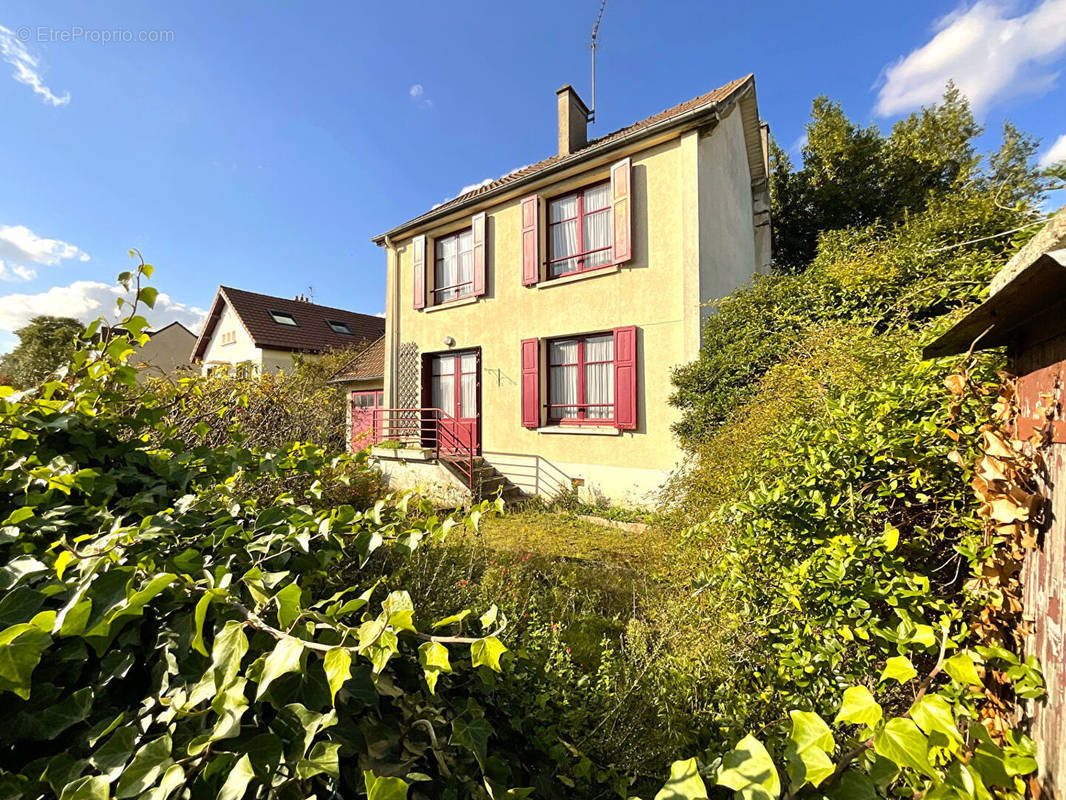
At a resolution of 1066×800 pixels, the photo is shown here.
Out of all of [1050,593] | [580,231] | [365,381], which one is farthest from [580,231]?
[1050,593]

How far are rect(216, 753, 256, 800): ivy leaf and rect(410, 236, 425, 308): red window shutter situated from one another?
33.3ft

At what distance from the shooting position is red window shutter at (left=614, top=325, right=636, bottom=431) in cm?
730

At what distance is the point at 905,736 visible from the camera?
30.2 inches

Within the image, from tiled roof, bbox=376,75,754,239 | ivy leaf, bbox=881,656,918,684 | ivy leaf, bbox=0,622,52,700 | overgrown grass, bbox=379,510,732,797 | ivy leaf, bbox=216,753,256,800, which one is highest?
tiled roof, bbox=376,75,754,239

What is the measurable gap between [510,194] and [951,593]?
348 inches

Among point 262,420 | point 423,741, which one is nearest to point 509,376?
point 262,420

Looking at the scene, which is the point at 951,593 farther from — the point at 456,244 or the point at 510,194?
the point at 456,244

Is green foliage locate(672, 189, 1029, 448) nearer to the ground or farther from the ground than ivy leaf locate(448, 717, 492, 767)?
farther from the ground

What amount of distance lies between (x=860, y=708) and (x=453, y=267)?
33.6ft

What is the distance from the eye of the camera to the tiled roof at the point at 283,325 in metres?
18.0

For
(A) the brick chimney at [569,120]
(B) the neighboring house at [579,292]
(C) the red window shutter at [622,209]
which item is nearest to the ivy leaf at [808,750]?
(B) the neighboring house at [579,292]

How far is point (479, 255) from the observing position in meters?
9.27

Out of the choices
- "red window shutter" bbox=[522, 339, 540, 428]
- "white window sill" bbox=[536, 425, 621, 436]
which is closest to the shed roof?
"white window sill" bbox=[536, 425, 621, 436]

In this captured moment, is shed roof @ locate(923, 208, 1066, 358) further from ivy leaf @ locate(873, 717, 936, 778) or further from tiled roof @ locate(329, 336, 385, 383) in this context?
tiled roof @ locate(329, 336, 385, 383)
